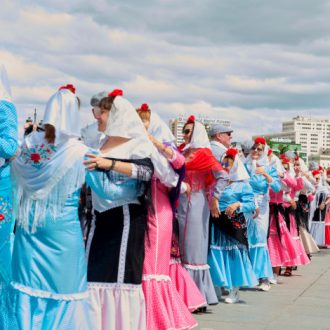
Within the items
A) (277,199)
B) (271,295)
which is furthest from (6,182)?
(277,199)

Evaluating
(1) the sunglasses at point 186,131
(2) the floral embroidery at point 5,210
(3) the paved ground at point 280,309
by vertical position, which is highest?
(1) the sunglasses at point 186,131

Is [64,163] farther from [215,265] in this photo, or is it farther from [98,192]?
[215,265]

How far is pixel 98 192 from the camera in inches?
195

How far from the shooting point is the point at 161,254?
5.90 meters

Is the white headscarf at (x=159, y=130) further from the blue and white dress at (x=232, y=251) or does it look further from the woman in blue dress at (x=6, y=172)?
the blue and white dress at (x=232, y=251)

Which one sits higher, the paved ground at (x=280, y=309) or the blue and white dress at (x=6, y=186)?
the blue and white dress at (x=6, y=186)

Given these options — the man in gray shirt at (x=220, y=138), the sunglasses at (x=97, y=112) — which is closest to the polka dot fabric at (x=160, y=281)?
the sunglasses at (x=97, y=112)

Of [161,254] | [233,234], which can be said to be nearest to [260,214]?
[233,234]

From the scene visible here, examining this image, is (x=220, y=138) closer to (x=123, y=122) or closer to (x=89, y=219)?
(x=89, y=219)

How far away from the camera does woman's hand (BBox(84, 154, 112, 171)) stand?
467 centimetres

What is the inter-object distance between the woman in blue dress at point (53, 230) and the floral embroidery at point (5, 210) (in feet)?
1.30

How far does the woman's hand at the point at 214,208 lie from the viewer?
809 cm

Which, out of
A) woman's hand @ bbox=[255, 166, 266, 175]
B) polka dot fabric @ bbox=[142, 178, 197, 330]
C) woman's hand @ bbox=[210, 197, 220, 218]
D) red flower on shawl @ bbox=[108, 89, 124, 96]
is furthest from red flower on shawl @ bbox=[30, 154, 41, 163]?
woman's hand @ bbox=[255, 166, 266, 175]

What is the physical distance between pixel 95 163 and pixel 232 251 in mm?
4223
